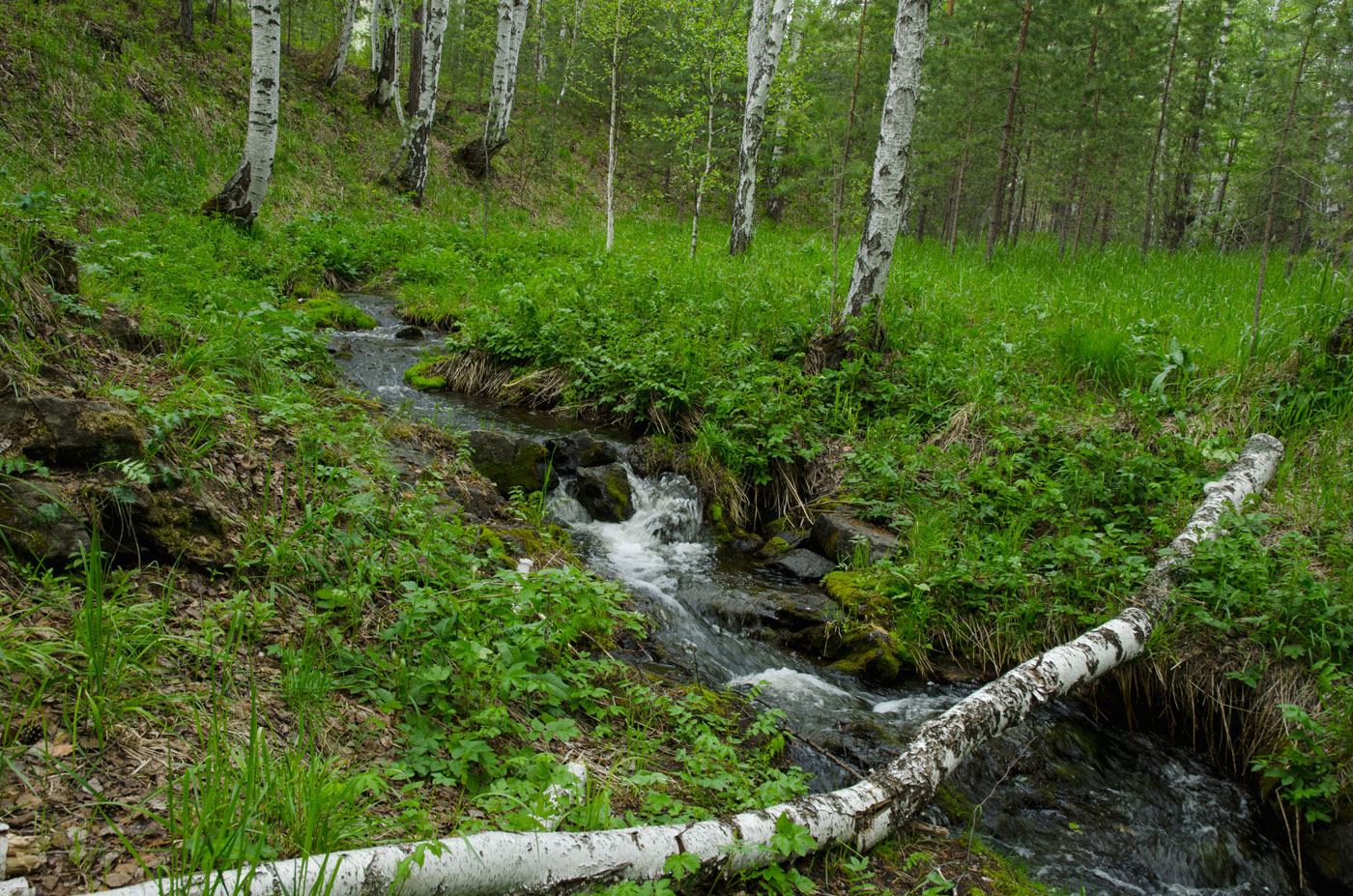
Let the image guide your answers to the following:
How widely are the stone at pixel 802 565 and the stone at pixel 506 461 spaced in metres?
2.14

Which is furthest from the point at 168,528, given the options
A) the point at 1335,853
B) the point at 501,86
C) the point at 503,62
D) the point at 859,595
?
the point at 501,86

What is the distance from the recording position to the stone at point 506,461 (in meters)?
6.38

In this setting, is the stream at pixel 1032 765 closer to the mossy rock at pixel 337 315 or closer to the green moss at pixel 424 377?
the green moss at pixel 424 377

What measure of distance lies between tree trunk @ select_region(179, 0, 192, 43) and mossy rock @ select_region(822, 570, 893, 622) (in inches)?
780

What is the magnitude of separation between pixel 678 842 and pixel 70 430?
299 centimetres

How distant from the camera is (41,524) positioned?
2713 mm

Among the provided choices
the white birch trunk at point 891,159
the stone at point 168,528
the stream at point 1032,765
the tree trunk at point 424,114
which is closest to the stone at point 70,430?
the stone at point 168,528

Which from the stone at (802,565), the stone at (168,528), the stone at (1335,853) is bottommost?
the stone at (1335,853)

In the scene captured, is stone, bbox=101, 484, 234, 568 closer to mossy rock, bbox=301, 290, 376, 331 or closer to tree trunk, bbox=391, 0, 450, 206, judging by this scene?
mossy rock, bbox=301, 290, 376, 331

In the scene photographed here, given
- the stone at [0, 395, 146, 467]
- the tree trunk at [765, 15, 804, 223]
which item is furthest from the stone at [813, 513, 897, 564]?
the tree trunk at [765, 15, 804, 223]

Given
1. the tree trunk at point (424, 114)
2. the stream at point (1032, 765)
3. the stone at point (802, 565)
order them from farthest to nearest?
the tree trunk at point (424, 114)
the stone at point (802, 565)
the stream at point (1032, 765)

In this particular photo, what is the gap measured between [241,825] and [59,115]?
14.9 metres

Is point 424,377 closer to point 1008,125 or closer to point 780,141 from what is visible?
point 1008,125

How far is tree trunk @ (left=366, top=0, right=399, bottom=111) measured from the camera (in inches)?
782
